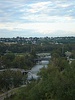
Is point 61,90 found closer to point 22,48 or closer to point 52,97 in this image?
point 52,97

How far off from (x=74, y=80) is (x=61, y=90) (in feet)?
5.67

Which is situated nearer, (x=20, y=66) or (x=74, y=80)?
(x=74, y=80)

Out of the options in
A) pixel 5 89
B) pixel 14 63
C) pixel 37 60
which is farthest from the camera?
pixel 37 60

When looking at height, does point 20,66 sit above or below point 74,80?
below

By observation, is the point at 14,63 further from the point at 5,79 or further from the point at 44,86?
the point at 44,86

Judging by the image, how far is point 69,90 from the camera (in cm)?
1827

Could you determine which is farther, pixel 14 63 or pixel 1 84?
pixel 14 63

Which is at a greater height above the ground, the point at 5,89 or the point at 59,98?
the point at 59,98


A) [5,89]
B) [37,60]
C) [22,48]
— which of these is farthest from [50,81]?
[22,48]

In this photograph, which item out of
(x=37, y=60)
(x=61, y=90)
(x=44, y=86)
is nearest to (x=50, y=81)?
(x=44, y=86)

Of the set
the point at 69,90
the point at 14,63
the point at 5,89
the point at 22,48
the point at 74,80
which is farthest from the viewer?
the point at 22,48

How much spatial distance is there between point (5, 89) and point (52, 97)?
13791 millimetres

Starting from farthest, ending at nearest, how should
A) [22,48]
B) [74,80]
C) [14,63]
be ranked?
[22,48]
[14,63]
[74,80]

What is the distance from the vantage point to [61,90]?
1845 cm
